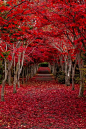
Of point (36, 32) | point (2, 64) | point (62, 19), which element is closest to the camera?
point (62, 19)

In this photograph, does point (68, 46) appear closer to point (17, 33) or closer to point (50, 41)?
point (50, 41)

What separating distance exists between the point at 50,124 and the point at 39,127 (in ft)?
2.01

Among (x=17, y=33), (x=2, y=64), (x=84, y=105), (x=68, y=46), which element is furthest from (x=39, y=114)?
(x=2, y=64)

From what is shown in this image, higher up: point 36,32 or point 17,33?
point 36,32

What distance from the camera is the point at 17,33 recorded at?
29.1ft

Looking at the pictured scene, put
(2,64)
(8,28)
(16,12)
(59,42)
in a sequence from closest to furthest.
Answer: (16,12) → (8,28) → (59,42) → (2,64)

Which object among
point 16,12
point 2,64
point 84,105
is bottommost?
point 84,105

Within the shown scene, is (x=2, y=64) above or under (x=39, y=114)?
above

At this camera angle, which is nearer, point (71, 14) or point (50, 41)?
point (71, 14)

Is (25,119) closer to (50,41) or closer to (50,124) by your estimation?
(50,124)

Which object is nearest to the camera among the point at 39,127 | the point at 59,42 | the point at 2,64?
the point at 39,127

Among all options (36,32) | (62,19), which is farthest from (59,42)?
(62,19)

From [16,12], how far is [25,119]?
4.71m

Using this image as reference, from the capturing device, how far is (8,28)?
8.51 meters
